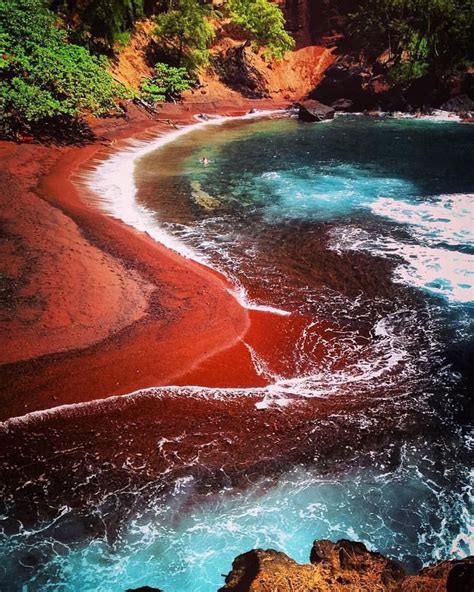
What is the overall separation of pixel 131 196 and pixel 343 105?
113ft

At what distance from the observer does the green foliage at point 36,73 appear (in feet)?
66.6

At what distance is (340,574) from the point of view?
3.88m

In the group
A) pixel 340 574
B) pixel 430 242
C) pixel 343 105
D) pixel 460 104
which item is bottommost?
pixel 340 574

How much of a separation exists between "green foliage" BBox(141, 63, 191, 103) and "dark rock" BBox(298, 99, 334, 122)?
1097 cm

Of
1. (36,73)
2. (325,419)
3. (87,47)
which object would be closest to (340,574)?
(325,419)

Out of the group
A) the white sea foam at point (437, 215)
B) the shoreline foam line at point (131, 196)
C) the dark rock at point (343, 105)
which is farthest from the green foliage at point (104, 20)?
the white sea foam at point (437, 215)

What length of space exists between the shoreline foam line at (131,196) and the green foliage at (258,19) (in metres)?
22.2

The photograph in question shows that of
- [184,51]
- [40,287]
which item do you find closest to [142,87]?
[184,51]

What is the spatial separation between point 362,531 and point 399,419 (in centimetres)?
227

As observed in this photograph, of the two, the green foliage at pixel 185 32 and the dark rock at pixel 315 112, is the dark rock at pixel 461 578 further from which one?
the green foliage at pixel 185 32

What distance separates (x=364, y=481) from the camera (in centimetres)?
607

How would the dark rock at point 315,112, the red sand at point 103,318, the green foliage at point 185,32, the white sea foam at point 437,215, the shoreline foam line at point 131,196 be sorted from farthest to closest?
the dark rock at point 315,112 < the green foliage at point 185,32 < the white sea foam at point 437,215 < the shoreline foam line at point 131,196 < the red sand at point 103,318

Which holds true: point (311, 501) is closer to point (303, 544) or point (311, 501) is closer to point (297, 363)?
point (303, 544)

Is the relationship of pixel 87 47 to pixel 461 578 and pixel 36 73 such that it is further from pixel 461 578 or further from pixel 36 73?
pixel 461 578
